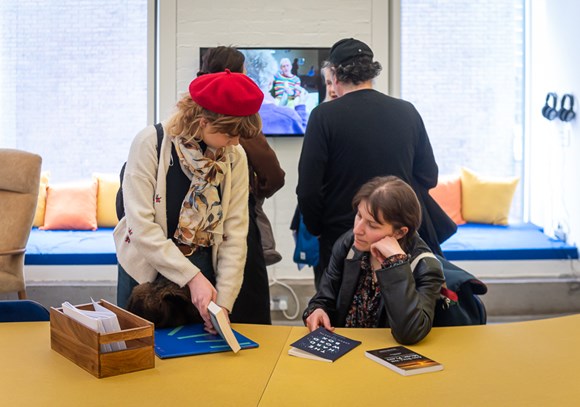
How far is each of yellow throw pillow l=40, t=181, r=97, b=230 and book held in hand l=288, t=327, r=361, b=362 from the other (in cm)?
338

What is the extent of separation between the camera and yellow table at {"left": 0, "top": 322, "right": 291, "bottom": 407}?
1.66 metres

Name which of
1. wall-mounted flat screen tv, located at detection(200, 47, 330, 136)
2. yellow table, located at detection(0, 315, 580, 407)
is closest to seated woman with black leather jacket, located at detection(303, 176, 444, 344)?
yellow table, located at detection(0, 315, 580, 407)

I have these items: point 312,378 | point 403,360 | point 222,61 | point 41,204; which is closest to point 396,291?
point 403,360

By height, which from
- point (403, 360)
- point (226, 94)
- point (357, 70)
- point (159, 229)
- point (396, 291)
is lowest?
point (403, 360)

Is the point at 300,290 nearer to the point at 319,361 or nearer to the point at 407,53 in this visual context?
the point at 407,53

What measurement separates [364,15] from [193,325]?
3136 mm

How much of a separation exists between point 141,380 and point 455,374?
767 millimetres

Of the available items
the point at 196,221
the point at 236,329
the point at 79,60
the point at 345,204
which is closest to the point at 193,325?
the point at 236,329

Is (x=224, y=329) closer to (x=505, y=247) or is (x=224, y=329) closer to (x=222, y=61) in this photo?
(x=222, y=61)

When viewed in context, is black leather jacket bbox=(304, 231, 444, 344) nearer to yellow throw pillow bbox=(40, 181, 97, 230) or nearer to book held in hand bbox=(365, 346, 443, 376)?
book held in hand bbox=(365, 346, 443, 376)

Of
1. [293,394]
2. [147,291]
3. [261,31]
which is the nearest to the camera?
[293,394]

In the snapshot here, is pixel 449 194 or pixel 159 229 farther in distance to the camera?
pixel 449 194

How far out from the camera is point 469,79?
544 centimetres

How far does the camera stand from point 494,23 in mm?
A: 5406
